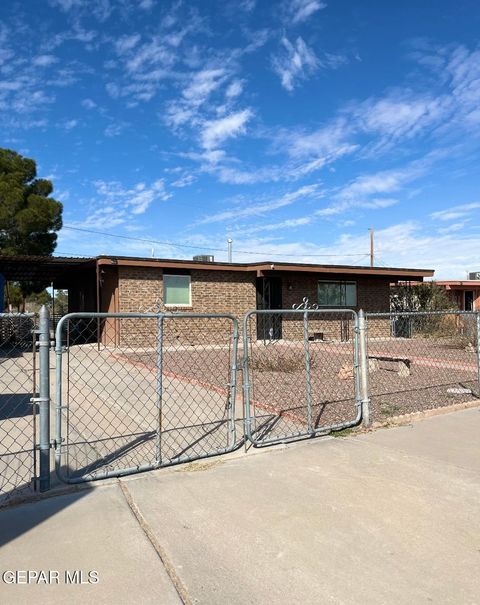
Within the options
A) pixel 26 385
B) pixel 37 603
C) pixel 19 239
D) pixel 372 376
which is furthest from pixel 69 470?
pixel 19 239

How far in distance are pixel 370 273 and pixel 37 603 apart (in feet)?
64.8

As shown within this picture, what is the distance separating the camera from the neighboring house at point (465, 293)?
31.8 m

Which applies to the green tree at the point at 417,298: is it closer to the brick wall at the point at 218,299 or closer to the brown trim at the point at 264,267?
the brown trim at the point at 264,267

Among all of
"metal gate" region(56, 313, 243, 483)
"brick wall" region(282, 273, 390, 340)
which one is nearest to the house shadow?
"metal gate" region(56, 313, 243, 483)

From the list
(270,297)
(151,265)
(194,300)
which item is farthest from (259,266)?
(151,265)

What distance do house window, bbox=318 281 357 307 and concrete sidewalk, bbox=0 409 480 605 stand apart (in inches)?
643

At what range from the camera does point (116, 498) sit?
354cm

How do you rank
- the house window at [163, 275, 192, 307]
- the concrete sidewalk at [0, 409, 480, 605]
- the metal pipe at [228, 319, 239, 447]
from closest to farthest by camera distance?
the concrete sidewalk at [0, 409, 480, 605], the metal pipe at [228, 319, 239, 447], the house window at [163, 275, 192, 307]

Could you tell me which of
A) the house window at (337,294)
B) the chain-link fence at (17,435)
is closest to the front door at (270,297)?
the house window at (337,294)

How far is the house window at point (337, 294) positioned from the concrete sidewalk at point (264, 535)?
53.6 feet

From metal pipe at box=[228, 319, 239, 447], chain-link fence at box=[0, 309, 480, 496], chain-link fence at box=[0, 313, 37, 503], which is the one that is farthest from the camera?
metal pipe at box=[228, 319, 239, 447]

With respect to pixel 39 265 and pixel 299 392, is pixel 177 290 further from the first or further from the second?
pixel 299 392

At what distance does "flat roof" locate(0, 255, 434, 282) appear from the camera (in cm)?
1627

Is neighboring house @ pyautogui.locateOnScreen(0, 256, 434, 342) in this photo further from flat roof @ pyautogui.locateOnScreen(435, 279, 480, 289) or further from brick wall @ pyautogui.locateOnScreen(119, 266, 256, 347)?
flat roof @ pyautogui.locateOnScreen(435, 279, 480, 289)
